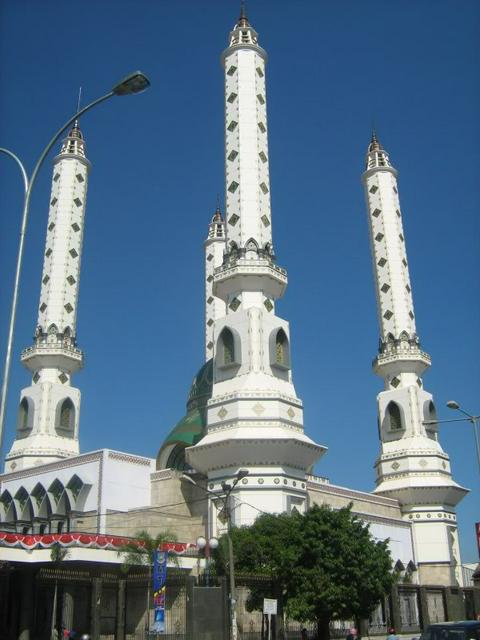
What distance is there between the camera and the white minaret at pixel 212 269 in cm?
5794

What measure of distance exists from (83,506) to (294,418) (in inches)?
467

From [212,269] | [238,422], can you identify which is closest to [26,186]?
[238,422]

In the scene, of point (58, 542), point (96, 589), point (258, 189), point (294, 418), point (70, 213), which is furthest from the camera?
point (70, 213)

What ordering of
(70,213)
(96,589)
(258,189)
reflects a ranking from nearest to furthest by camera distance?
(96,589), (258,189), (70,213)

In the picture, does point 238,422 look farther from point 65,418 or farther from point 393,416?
point 393,416

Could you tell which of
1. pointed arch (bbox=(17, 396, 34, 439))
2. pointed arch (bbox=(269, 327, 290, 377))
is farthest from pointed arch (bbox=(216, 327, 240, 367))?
pointed arch (bbox=(17, 396, 34, 439))

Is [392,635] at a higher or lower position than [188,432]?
lower

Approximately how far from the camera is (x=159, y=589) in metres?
23.2

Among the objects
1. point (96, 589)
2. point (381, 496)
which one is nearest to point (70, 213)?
point (381, 496)

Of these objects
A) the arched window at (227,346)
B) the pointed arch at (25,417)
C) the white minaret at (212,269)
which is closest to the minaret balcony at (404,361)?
the white minaret at (212,269)

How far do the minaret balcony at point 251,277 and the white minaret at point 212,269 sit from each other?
17.1 m

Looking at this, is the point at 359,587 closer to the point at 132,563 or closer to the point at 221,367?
the point at 132,563

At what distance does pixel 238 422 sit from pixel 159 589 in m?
12.7

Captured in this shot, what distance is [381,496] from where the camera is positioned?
154 ft
